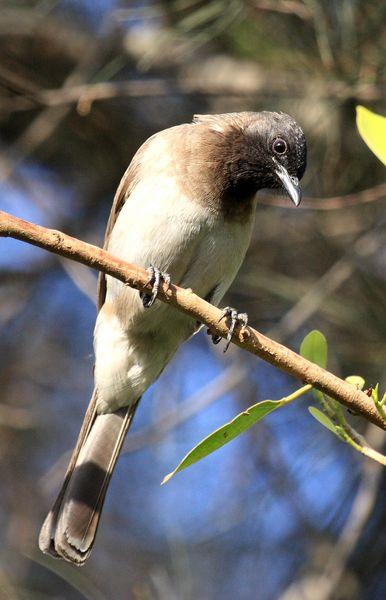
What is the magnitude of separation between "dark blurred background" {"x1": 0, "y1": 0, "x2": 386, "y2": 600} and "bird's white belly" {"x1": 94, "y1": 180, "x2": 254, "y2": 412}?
600mm

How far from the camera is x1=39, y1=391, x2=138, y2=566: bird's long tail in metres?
3.60

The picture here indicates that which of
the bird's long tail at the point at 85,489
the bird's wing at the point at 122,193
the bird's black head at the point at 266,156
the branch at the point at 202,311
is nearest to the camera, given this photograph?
the branch at the point at 202,311

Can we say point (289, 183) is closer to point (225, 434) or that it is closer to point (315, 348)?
point (315, 348)

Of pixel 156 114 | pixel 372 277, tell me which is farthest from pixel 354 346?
pixel 156 114

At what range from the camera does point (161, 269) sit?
12.0ft

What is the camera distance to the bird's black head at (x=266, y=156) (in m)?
3.76

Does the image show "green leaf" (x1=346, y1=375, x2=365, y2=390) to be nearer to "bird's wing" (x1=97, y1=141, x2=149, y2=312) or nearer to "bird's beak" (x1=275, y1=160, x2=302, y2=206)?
"bird's beak" (x1=275, y1=160, x2=302, y2=206)

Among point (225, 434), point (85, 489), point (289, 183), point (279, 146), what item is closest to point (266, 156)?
point (279, 146)

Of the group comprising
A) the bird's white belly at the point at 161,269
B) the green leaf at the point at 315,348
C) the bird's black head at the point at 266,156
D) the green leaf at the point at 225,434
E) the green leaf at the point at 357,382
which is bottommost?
the green leaf at the point at 225,434

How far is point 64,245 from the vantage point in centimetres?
235

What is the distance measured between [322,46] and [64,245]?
2230 millimetres

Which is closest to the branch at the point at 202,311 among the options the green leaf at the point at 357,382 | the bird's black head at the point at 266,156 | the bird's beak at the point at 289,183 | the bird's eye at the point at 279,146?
the green leaf at the point at 357,382

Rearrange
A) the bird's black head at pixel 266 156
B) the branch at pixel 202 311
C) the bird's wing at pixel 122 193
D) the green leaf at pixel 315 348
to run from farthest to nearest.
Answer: the bird's wing at pixel 122 193 < the bird's black head at pixel 266 156 < the green leaf at pixel 315 348 < the branch at pixel 202 311

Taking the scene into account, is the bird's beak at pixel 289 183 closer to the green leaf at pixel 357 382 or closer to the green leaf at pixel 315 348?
the green leaf at pixel 315 348
